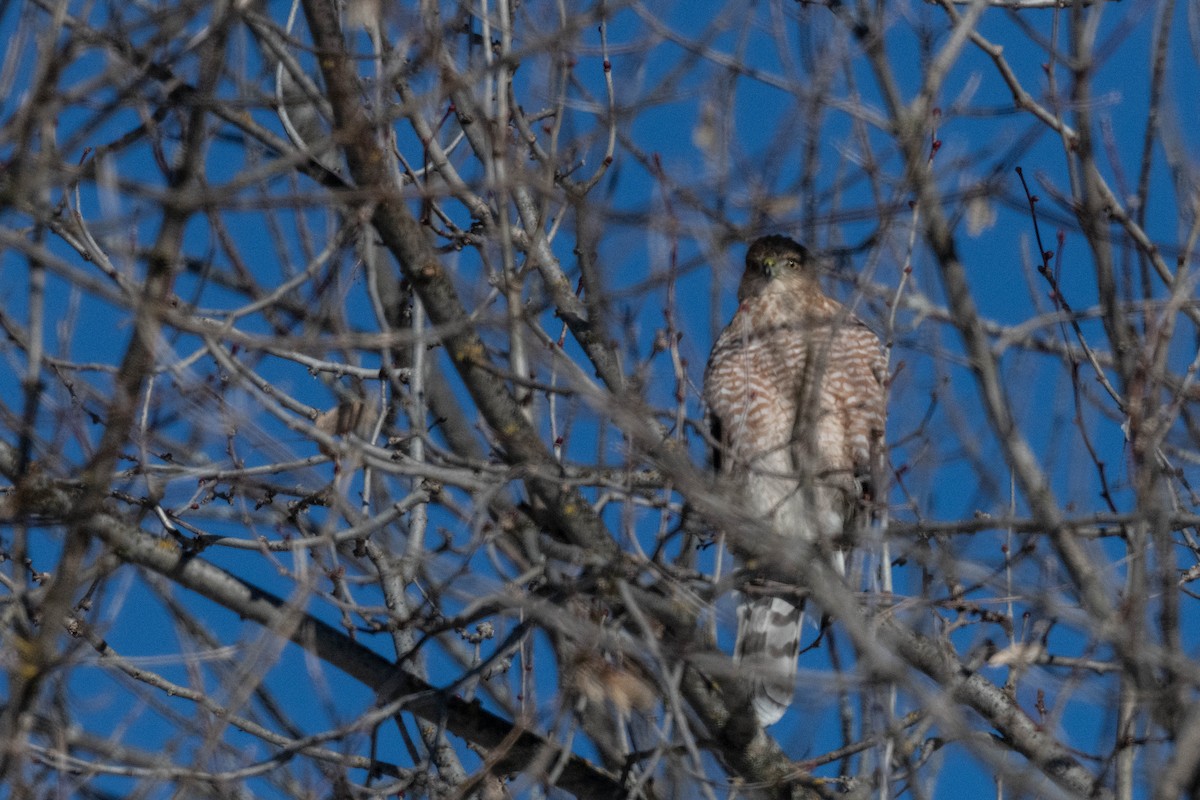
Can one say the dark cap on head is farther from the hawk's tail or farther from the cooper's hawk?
the hawk's tail

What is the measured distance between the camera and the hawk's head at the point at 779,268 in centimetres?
589

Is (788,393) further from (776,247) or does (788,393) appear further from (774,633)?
(774,633)

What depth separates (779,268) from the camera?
5891 millimetres

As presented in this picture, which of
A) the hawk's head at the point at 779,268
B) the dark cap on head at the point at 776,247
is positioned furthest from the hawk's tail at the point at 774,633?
the dark cap on head at the point at 776,247

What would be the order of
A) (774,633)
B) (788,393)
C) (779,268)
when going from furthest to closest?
(779,268), (788,393), (774,633)

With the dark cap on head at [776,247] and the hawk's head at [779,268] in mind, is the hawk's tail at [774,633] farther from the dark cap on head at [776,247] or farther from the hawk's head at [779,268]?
the dark cap on head at [776,247]

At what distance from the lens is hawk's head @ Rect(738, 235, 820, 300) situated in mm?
5895

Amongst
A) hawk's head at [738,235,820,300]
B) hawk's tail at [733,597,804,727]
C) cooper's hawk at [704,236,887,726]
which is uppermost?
hawk's head at [738,235,820,300]

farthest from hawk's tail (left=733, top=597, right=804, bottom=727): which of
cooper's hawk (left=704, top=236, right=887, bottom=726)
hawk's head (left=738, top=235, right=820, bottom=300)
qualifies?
hawk's head (left=738, top=235, right=820, bottom=300)

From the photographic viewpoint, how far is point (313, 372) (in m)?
4.45

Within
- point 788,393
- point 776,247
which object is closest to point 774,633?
point 788,393

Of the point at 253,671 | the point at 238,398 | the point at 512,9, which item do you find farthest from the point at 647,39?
the point at 253,671

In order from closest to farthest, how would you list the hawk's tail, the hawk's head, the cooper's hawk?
the hawk's tail < the cooper's hawk < the hawk's head

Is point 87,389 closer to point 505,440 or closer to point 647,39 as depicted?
point 505,440
